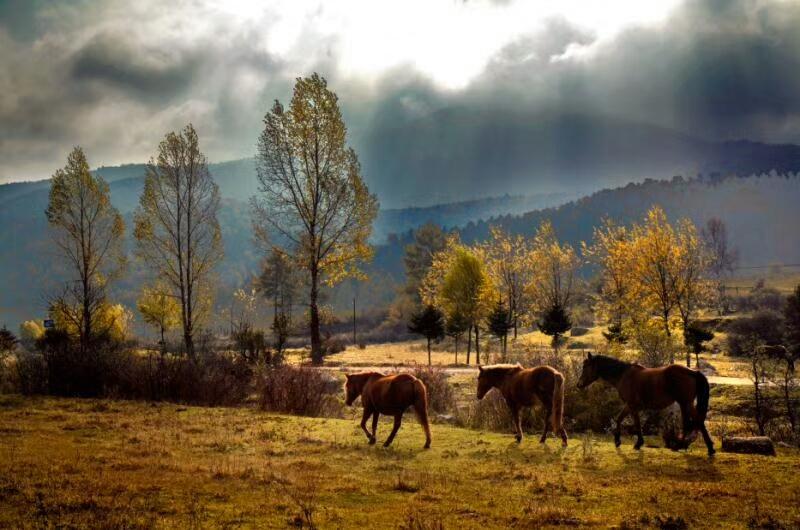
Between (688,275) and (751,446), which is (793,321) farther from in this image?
(751,446)

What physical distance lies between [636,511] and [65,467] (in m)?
9.04

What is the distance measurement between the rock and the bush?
12.1 m

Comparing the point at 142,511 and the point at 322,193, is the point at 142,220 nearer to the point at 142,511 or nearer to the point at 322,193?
the point at 322,193

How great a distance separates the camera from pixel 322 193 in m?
34.6

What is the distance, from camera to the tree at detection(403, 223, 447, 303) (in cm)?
9738

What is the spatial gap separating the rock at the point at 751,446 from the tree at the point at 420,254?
3345 inches

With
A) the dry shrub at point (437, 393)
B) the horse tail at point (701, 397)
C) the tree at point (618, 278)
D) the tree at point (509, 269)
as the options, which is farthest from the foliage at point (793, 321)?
the horse tail at point (701, 397)

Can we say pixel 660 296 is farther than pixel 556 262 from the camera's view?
No

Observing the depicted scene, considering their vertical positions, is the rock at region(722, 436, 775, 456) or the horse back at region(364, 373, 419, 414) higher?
the horse back at region(364, 373, 419, 414)

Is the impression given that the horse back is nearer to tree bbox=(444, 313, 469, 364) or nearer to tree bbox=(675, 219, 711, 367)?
tree bbox=(675, 219, 711, 367)

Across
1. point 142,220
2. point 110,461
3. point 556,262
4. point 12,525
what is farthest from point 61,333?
point 556,262

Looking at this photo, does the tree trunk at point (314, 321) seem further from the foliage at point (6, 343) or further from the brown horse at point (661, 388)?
the brown horse at point (661, 388)

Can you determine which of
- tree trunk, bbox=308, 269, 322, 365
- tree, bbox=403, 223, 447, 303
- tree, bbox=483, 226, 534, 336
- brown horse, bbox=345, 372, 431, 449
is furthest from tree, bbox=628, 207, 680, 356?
tree, bbox=403, 223, 447, 303

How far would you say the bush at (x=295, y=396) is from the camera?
19922mm
